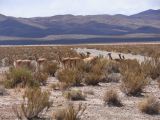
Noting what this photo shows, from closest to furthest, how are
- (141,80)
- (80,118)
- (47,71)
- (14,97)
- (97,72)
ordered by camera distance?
(80,118), (14,97), (141,80), (97,72), (47,71)

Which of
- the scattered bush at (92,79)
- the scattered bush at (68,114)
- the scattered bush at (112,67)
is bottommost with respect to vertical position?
the scattered bush at (112,67)

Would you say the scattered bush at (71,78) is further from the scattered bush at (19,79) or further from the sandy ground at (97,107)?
the sandy ground at (97,107)

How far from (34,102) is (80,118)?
1.33m

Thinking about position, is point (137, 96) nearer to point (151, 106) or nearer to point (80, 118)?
point (151, 106)

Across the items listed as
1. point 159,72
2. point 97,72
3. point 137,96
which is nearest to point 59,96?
point 137,96

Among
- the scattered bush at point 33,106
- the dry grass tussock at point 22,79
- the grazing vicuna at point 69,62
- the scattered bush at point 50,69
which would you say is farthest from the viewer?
the grazing vicuna at point 69,62

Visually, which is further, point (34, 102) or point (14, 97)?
point (14, 97)

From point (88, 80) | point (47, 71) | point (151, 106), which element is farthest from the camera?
point (47, 71)

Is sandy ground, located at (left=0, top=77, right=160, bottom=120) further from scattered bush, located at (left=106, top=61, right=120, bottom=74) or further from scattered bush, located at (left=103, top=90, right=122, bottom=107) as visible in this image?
scattered bush, located at (left=106, top=61, right=120, bottom=74)

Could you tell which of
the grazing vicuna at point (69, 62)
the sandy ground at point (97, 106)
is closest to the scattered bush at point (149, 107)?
the sandy ground at point (97, 106)

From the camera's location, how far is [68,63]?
25.3 metres

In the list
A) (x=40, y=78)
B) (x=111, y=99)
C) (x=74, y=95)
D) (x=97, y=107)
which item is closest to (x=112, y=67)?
(x=40, y=78)

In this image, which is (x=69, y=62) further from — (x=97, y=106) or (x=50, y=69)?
(x=97, y=106)

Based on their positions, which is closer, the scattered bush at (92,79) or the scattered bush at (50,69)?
the scattered bush at (92,79)
